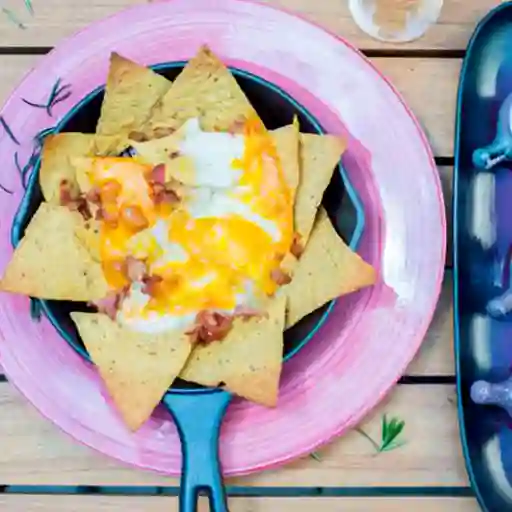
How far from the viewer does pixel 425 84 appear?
0.89 m

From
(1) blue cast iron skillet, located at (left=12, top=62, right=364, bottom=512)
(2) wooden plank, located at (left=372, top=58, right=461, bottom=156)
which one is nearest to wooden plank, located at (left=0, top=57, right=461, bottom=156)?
(2) wooden plank, located at (left=372, top=58, right=461, bottom=156)

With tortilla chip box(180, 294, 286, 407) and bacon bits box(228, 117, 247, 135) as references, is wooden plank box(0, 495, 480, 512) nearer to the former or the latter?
tortilla chip box(180, 294, 286, 407)

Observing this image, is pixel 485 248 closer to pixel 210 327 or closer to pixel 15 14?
pixel 210 327

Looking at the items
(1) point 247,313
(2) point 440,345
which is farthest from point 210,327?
(2) point 440,345

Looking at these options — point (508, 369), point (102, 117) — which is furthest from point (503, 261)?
point (102, 117)

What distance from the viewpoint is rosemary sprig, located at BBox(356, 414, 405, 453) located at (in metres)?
0.85

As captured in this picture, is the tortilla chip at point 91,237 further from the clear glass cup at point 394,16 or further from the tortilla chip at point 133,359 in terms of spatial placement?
the clear glass cup at point 394,16

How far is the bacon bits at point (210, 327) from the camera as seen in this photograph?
2.46ft

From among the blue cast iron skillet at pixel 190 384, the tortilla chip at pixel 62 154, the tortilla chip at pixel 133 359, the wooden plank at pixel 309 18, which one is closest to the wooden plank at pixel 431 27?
the wooden plank at pixel 309 18

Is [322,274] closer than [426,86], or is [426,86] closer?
[322,274]

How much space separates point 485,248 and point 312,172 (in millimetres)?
200

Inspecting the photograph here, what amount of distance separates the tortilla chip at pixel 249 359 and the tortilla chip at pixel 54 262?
99mm

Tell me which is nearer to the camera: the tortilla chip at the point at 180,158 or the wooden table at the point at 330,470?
the tortilla chip at the point at 180,158

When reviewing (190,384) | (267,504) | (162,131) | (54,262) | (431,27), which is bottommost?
(267,504)
